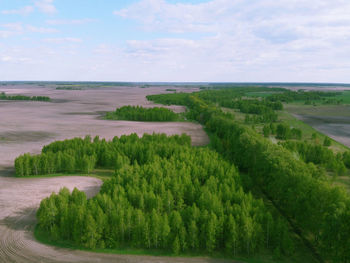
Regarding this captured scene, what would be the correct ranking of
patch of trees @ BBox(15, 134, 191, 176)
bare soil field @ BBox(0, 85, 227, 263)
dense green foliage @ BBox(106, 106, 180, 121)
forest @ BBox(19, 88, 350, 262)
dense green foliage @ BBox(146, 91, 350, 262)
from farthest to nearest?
dense green foliage @ BBox(106, 106, 180, 121)
patch of trees @ BBox(15, 134, 191, 176)
forest @ BBox(19, 88, 350, 262)
bare soil field @ BBox(0, 85, 227, 263)
dense green foliage @ BBox(146, 91, 350, 262)

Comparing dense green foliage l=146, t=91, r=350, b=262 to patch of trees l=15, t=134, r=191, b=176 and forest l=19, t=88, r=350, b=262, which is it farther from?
patch of trees l=15, t=134, r=191, b=176

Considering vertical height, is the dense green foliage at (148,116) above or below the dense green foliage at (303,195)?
above

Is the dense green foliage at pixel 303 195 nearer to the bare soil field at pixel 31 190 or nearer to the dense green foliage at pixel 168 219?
the dense green foliage at pixel 168 219

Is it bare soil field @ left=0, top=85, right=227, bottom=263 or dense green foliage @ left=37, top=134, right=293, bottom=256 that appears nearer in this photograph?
bare soil field @ left=0, top=85, right=227, bottom=263

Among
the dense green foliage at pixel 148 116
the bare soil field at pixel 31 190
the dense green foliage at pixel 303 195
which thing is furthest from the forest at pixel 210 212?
the dense green foliage at pixel 148 116

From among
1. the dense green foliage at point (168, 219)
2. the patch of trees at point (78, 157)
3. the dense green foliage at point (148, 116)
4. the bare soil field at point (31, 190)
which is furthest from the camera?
the dense green foliage at point (148, 116)

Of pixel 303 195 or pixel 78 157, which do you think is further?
pixel 78 157

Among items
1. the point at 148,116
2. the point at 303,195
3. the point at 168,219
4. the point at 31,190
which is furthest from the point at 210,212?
the point at 148,116

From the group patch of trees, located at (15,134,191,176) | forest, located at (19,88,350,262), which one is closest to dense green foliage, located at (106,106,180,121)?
patch of trees, located at (15,134,191,176)

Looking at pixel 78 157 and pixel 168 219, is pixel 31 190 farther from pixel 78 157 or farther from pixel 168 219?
pixel 168 219
